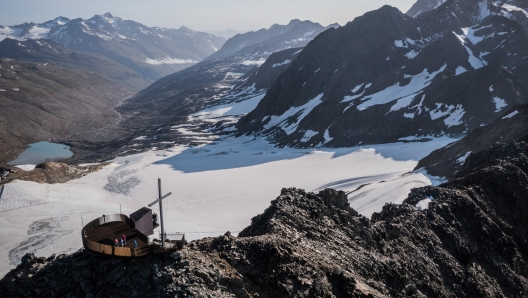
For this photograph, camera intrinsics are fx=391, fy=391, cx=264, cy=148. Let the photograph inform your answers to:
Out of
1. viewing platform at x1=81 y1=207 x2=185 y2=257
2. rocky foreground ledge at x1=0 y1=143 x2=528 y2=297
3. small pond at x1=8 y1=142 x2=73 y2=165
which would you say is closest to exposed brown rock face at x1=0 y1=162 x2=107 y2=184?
viewing platform at x1=81 y1=207 x2=185 y2=257

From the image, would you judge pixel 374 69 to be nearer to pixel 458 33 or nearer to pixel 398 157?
pixel 458 33

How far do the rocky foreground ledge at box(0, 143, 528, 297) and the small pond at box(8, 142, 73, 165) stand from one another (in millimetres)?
126596

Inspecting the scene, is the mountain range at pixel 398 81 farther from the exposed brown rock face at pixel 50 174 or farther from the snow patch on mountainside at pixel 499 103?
the exposed brown rock face at pixel 50 174

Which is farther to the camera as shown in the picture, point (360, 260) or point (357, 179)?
point (357, 179)

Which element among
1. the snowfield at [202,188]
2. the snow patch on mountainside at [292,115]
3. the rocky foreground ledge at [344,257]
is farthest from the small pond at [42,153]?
the rocky foreground ledge at [344,257]

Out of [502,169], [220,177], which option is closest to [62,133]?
[220,177]

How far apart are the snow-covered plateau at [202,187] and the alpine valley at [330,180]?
15.4 inches

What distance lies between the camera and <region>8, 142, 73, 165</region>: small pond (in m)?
126

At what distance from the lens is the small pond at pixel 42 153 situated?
126 meters

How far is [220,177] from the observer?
75438mm

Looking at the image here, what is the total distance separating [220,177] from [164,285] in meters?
63.9

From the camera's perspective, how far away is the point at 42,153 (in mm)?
136125

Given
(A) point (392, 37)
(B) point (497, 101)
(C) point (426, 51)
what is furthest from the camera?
(A) point (392, 37)

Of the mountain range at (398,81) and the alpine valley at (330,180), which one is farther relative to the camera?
the mountain range at (398,81)
